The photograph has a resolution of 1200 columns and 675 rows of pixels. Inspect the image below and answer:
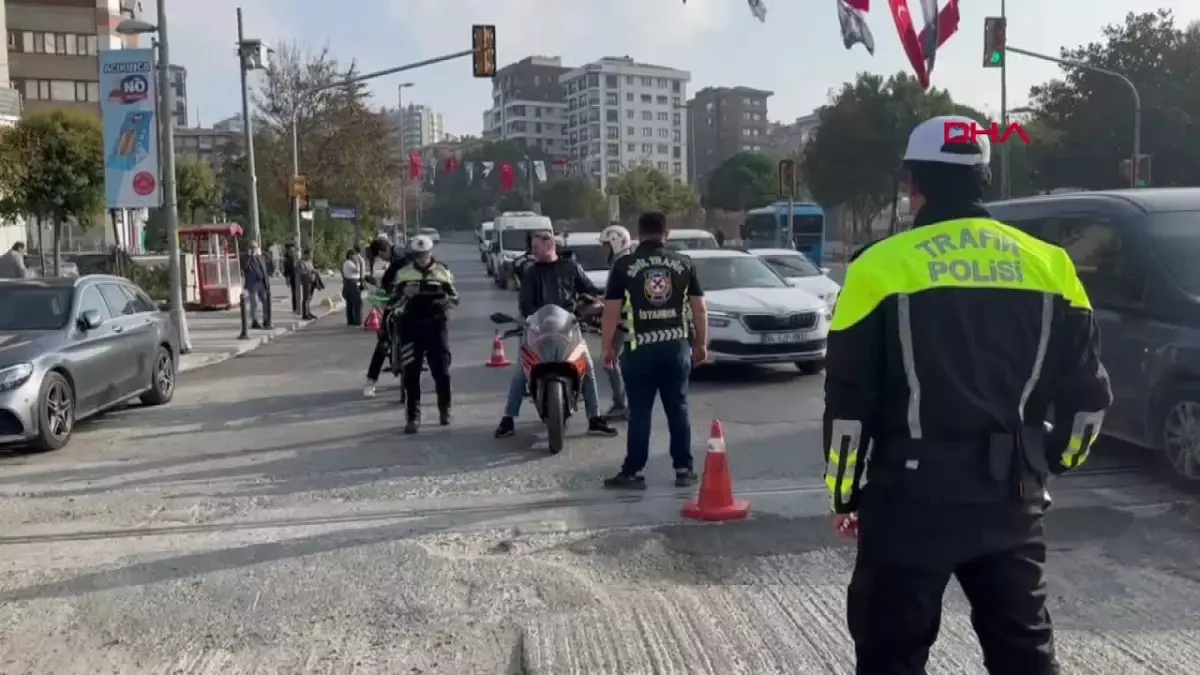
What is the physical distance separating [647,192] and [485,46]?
40.7m

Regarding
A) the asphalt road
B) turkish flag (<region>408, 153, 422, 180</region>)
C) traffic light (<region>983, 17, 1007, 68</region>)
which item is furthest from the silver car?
turkish flag (<region>408, 153, 422, 180</region>)

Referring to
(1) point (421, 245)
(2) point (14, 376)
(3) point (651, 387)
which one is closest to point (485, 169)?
(1) point (421, 245)

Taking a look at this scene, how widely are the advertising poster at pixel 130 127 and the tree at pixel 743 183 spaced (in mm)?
56808

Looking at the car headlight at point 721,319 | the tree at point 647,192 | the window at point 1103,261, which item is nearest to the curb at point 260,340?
the car headlight at point 721,319

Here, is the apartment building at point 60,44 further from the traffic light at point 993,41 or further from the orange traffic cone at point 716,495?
the orange traffic cone at point 716,495

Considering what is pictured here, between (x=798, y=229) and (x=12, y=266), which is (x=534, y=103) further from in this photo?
(x=12, y=266)

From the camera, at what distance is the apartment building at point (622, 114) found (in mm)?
138125

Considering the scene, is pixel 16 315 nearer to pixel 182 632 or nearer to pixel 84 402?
pixel 84 402

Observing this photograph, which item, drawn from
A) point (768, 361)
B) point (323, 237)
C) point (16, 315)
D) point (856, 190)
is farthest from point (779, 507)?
point (856, 190)

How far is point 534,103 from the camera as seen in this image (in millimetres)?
149625

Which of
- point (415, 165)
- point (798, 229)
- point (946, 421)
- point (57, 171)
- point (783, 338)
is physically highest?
point (415, 165)

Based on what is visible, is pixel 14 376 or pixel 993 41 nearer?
pixel 14 376

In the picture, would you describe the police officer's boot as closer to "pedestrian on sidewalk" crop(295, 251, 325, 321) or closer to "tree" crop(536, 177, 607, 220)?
"pedestrian on sidewalk" crop(295, 251, 325, 321)

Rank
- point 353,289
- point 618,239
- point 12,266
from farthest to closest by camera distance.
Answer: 1. point 353,289
2. point 12,266
3. point 618,239
